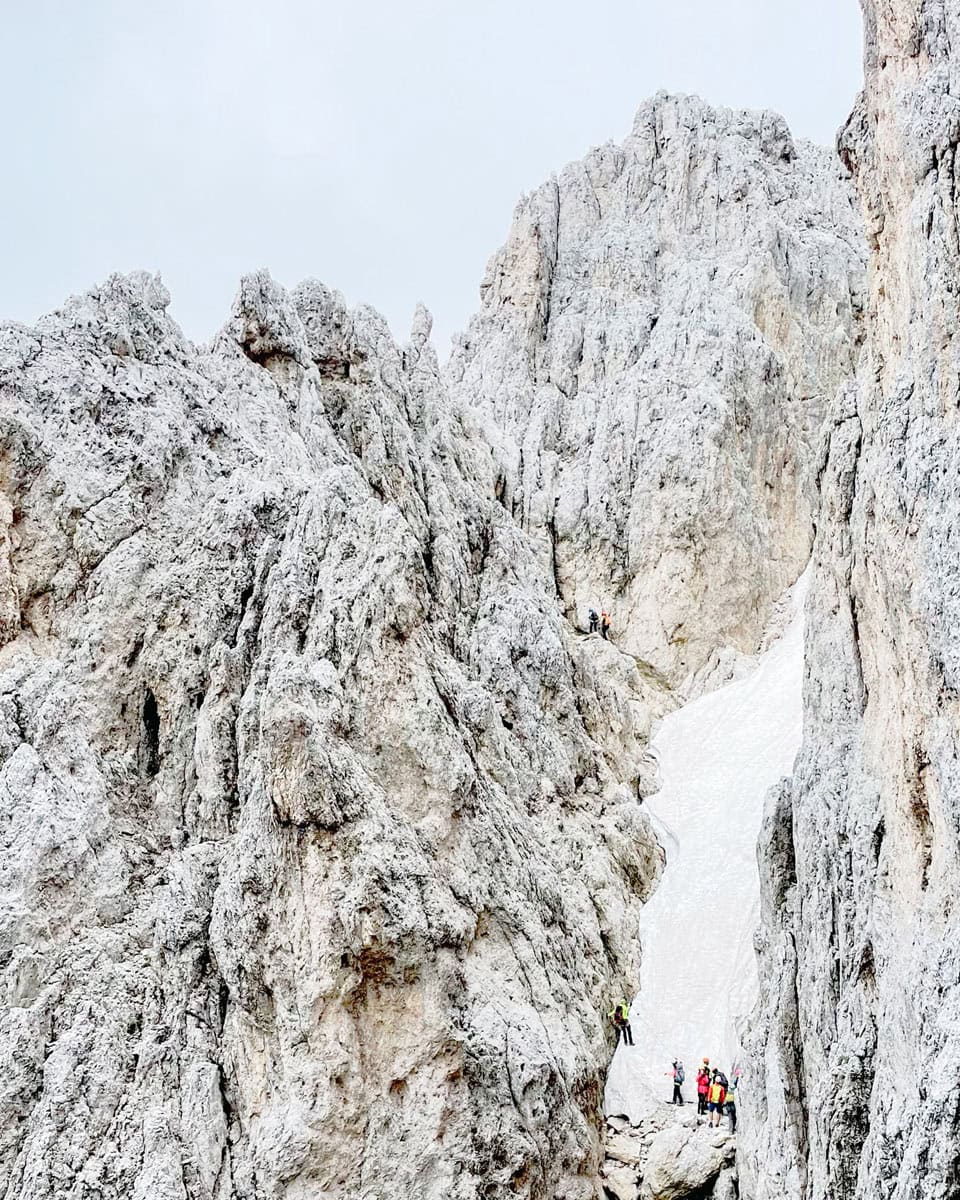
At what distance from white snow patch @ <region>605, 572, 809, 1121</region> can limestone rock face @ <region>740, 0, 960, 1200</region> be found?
17.8ft

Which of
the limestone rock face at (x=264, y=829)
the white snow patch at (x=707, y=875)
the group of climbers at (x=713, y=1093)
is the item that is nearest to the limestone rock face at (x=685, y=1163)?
the group of climbers at (x=713, y=1093)

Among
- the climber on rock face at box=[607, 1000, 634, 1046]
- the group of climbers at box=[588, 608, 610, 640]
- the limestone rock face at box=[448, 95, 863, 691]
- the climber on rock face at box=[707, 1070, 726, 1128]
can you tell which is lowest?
the climber on rock face at box=[707, 1070, 726, 1128]

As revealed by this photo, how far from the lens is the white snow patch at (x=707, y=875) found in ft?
90.3

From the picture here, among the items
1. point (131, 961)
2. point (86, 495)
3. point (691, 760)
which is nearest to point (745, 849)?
point (691, 760)

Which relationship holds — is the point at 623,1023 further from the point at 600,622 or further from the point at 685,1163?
the point at 600,622

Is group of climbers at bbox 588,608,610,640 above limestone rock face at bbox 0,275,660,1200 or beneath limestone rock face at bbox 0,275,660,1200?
above

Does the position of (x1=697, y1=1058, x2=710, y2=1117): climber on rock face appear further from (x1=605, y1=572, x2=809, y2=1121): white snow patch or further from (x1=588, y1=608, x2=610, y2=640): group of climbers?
(x1=588, y1=608, x2=610, y2=640): group of climbers

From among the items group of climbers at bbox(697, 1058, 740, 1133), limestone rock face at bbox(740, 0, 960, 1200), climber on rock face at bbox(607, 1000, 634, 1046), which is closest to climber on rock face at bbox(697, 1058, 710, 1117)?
group of climbers at bbox(697, 1058, 740, 1133)

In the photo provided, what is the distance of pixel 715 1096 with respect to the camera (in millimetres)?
24797

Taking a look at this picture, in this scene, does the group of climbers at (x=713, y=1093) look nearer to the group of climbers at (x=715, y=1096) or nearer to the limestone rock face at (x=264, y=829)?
the group of climbers at (x=715, y=1096)

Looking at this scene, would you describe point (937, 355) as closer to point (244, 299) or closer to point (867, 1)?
point (867, 1)

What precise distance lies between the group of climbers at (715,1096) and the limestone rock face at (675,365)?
2103cm

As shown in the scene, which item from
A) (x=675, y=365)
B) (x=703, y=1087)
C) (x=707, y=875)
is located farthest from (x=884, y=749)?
(x=675, y=365)

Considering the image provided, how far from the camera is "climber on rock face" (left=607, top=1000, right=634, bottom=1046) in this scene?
90.1ft
